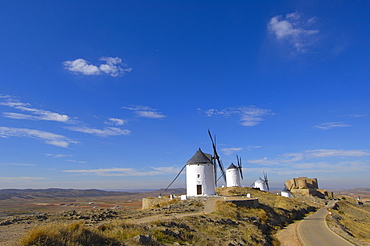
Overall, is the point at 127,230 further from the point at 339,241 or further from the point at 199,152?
the point at 199,152

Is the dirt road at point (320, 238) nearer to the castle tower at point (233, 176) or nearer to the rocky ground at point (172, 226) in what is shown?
the rocky ground at point (172, 226)

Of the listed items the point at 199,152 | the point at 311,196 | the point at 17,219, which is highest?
the point at 199,152

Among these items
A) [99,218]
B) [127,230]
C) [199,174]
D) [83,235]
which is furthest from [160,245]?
[199,174]

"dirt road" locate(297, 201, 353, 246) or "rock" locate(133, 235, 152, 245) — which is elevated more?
"rock" locate(133, 235, 152, 245)

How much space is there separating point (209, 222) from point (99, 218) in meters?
7.32

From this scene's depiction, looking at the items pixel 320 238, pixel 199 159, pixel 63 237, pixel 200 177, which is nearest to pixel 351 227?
pixel 320 238

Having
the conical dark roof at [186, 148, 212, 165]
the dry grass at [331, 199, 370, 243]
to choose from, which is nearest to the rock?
the conical dark roof at [186, 148, 212, 165]

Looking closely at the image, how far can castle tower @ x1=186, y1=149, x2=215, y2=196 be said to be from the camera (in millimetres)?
30391

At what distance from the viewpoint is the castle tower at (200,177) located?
3039 cm

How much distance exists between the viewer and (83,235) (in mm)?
7863

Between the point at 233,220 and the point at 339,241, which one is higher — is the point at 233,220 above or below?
above

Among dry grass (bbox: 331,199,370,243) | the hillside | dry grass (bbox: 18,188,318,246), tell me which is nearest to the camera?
dry grass (bbox: 18,188,318,246)

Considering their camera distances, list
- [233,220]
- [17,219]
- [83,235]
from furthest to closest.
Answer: [233,220], [17,219], [83,235]

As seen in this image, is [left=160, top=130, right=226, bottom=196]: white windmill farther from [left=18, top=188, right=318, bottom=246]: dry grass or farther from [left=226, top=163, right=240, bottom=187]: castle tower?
[left=226, top=163, right=240, bottom=187]: castle tower
